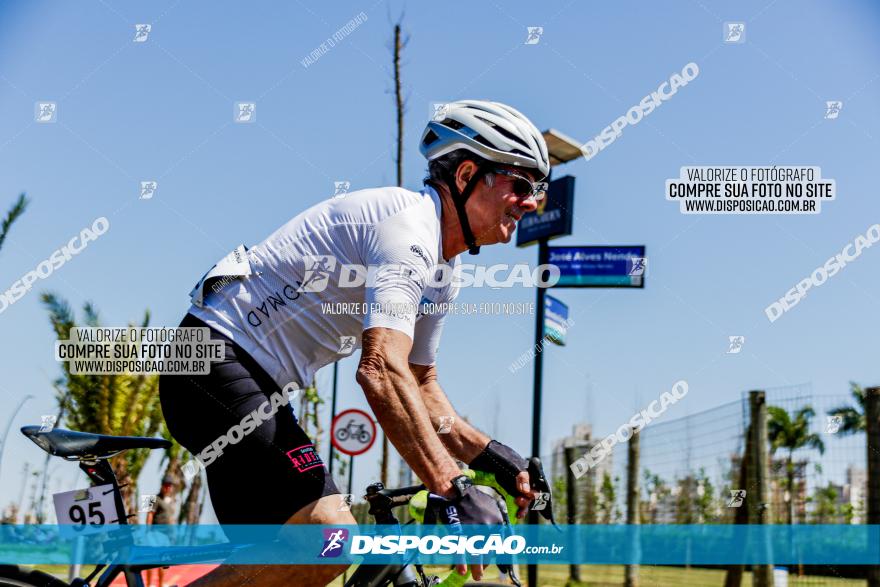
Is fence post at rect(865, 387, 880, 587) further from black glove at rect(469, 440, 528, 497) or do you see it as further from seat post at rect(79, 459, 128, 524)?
seat post at rect(79, 459, 128, 524)

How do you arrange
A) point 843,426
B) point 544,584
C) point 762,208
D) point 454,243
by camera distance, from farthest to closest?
point 544,584 < point 762,208 < point 843,426 < point 454,243

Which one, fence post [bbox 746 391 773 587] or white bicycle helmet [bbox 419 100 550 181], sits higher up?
white bicycle helmet [bbox 419 100 550 181]

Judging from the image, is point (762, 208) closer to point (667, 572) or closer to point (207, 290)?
point (667, 572)

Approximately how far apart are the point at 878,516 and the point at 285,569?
20.4 ft

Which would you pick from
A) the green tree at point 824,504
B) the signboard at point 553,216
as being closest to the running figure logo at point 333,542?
the green tree at point 824,504

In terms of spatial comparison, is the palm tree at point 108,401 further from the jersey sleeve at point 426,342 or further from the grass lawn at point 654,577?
the jersey sleeve at point 426,342

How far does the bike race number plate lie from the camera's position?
2617 millimetres

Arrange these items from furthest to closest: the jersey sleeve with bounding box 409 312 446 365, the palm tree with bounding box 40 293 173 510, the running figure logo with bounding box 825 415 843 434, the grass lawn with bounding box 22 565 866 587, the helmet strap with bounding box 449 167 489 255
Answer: the palm tree with bounding box 40 293 173 510 → the grass lawn with bounding box 22 565 866 587 → the running figure logo with bounding box 825 415 843 434 → the jersey sleeve with bounding box 409 312 446 365 → the helmet strap with bounding box 449 167 489 255

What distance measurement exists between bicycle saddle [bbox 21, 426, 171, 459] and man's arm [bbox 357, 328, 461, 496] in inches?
27.9

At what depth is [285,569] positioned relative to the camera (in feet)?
7.52

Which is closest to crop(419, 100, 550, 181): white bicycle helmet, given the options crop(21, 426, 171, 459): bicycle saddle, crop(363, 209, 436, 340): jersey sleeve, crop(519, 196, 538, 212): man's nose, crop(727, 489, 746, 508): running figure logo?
crop(519, 196, 538, 212): man's nose

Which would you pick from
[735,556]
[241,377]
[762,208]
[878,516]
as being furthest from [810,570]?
→ [241,377]

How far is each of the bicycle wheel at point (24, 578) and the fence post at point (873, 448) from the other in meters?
6.46

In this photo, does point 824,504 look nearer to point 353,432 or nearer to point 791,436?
point 791,436
